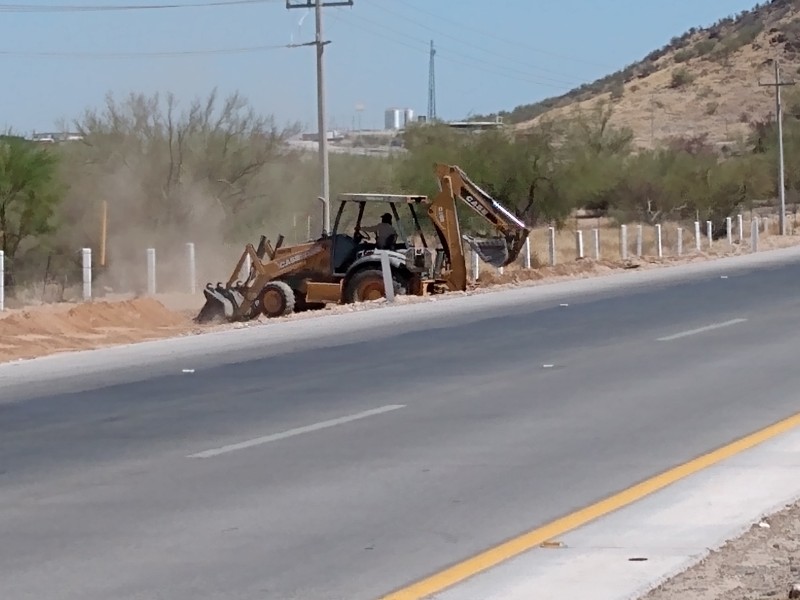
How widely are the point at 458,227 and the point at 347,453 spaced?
59.7 ft

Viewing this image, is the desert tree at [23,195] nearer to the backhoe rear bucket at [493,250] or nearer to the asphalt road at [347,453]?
the backhoe rear bucket at [493,250]

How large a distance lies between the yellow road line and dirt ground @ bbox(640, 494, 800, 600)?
3.21 feet

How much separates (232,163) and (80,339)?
980 inches

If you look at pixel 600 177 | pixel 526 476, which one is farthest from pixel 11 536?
pixel 600 177

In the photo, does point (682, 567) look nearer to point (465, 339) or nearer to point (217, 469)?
point (217, 469)

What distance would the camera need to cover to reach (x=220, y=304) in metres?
28.0

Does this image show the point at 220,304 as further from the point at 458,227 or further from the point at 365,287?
the point at 458,227

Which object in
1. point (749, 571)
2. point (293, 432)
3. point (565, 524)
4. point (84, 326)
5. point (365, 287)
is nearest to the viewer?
point (749, 571)

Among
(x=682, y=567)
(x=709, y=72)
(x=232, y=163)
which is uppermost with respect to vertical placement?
(x=709, y=72)

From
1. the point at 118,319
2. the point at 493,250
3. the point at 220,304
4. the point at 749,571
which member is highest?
the point at 493,250

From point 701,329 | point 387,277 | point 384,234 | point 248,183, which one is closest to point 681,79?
point 248,183

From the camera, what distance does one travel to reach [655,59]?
149000 millimetres

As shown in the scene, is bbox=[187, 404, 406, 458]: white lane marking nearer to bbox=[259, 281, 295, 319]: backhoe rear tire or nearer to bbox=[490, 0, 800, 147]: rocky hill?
bbox=[259, 281, 295, 319]: backhoe rear tire

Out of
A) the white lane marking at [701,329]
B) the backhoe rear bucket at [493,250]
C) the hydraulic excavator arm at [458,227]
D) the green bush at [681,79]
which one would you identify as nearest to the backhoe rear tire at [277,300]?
the hydraulic excavator arm at [458,227]
